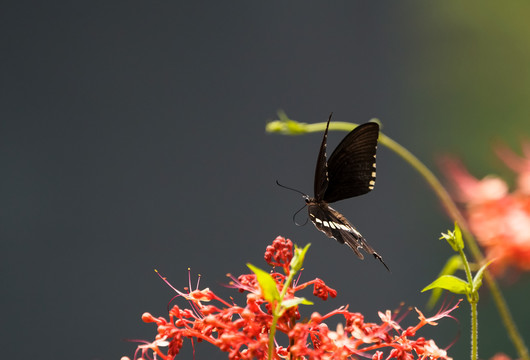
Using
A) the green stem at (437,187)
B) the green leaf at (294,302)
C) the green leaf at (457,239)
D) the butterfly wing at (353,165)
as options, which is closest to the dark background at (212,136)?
the green stem at (437,187)

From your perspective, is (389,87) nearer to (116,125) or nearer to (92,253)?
(116,125)

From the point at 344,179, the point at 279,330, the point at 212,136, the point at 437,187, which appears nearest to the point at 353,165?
the point at 344,179

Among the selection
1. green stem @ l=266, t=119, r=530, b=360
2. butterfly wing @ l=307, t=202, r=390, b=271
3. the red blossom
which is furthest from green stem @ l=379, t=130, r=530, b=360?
the red blossom

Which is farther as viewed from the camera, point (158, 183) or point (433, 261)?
point (433, 261)

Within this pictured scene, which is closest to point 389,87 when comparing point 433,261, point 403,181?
point 403,181

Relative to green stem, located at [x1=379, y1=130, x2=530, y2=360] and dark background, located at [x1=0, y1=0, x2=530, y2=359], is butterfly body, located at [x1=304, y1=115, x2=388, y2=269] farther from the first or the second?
dark background, located at [x1=0, y1=0, x2=530, y2=359]

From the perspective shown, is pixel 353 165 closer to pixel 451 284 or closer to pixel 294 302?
pixel 451 284
